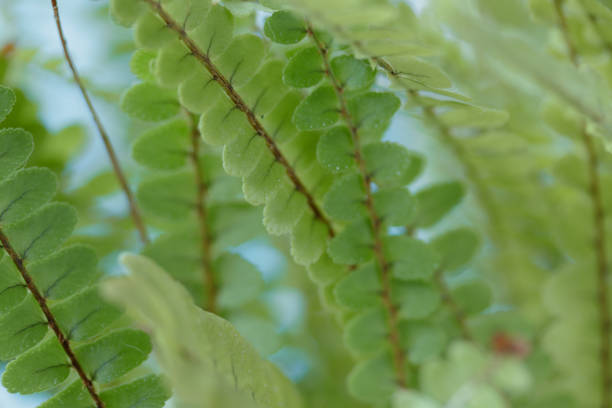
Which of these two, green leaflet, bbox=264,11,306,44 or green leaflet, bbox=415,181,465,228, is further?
green leaflet, bbox=415,181,465,228

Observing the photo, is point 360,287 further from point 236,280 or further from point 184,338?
point 184,338

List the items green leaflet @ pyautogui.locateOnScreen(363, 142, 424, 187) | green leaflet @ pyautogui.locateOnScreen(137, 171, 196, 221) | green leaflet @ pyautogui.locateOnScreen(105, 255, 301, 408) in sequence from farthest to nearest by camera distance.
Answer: green leaflet @ pyautogui.locateOnScreen(137, 171, 196, 221) < green leaflet @ pyautogui.locateOnScreen(363, 142, 424, 187) < green leaflet @ pyautogui.locateOnScreen(105, 255, 301, 408)

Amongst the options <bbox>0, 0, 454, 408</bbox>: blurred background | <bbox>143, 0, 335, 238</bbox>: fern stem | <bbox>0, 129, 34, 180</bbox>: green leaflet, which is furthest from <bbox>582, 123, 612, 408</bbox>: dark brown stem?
<bbox>0, 129, 34, 180</bbox>: green leaflet

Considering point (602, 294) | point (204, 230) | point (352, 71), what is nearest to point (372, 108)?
point (352, 71)

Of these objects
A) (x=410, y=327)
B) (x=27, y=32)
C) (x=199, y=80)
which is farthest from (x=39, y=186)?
(x=27, y=32)

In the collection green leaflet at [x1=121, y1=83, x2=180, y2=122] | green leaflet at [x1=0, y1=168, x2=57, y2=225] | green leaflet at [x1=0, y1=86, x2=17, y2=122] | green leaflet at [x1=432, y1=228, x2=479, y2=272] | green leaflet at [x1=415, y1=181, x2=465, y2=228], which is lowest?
green leaflet at [x1=432, y1=228, x2=479, y2=272]

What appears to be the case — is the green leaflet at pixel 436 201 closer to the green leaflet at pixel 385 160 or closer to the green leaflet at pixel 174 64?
the green leaflet at pixel 385 160

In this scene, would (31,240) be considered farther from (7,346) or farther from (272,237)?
(272,237)

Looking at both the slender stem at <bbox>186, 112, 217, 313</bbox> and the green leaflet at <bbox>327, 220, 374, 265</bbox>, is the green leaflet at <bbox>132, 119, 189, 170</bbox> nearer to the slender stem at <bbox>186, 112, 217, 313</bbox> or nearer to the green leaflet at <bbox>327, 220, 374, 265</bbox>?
the slender stem at <bbox>186, 112, 217, 313</bbox>
